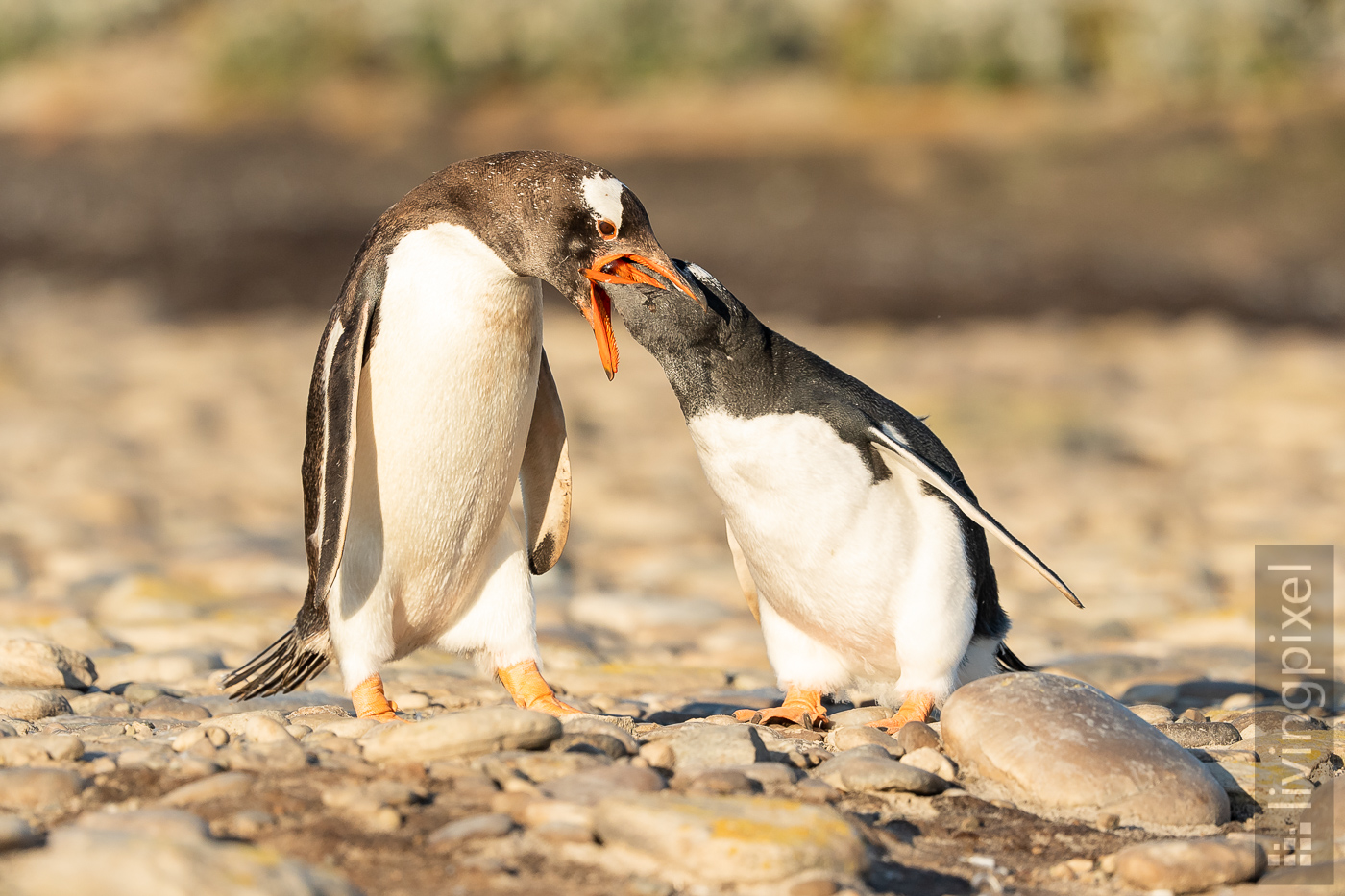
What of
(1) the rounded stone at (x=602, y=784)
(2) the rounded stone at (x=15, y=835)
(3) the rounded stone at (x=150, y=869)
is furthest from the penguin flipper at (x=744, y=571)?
(2) the rounded stone at (x=15, y=835)

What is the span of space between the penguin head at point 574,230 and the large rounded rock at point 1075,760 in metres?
1.27

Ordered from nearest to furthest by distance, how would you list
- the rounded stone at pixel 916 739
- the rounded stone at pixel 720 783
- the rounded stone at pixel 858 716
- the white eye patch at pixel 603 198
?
the rounded stone at pixel 720 783
the rounded stone at pixel 916 739
the white eye patch at pixel 603 198
the rounded stone at pixel 858 716

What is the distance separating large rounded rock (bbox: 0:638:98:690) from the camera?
4.14m

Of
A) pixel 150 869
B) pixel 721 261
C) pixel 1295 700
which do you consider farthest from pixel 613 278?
pixel 721 261

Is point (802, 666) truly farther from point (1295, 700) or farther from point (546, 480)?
point (1295, 700)

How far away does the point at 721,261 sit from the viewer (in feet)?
50.7

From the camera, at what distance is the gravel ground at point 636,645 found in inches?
96.2

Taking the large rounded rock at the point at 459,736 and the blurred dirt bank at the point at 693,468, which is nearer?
the large rounded rock at the point at 459,736

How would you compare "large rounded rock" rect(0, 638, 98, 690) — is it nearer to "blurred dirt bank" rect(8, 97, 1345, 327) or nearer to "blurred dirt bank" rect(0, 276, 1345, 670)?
"blurred dirt bank" rect(0, 276, 1345, 670)

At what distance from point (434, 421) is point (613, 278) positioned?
63 cm

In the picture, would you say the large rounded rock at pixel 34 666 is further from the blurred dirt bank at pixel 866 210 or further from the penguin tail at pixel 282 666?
the blurred dirt bank at pixel 866 210

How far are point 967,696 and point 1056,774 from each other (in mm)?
298

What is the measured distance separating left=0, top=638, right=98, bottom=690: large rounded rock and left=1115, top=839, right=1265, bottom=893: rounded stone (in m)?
3.13

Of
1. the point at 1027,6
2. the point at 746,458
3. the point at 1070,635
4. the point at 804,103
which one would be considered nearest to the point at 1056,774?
the point at 746,458
